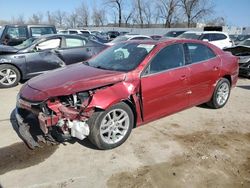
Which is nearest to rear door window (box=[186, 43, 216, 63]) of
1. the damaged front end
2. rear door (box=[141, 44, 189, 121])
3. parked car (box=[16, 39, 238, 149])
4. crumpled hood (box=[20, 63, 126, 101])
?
parked car (box=[16, 39, 238, 149])


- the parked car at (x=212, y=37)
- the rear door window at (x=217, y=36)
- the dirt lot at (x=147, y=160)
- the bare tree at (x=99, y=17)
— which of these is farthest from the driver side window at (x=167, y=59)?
the bare tree at (x=99, y=17)

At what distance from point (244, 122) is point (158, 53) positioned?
2.23 m

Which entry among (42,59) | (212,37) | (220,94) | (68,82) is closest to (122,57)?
(68,82)

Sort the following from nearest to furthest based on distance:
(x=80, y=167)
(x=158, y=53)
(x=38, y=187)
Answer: (x=38, y=187) < (x=80, y=167) < (x=158, y=53)

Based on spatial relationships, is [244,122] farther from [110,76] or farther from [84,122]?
[84,122]

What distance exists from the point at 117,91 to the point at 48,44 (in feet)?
16.7

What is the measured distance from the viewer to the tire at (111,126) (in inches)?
147

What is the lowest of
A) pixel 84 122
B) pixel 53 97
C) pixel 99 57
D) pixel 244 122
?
pixel 244 122

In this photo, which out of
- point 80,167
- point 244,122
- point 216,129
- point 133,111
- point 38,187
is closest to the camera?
point 38,187

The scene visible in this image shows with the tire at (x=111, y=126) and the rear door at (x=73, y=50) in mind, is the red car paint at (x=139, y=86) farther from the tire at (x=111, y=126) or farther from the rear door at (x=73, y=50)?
the rear door at (x=73, y=50)

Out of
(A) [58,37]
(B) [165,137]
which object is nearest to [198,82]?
(B) [165,137]

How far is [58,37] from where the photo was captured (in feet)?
27.7

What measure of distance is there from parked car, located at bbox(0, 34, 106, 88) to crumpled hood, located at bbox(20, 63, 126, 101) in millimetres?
3696

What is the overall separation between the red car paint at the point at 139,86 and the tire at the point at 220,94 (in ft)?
1.20
